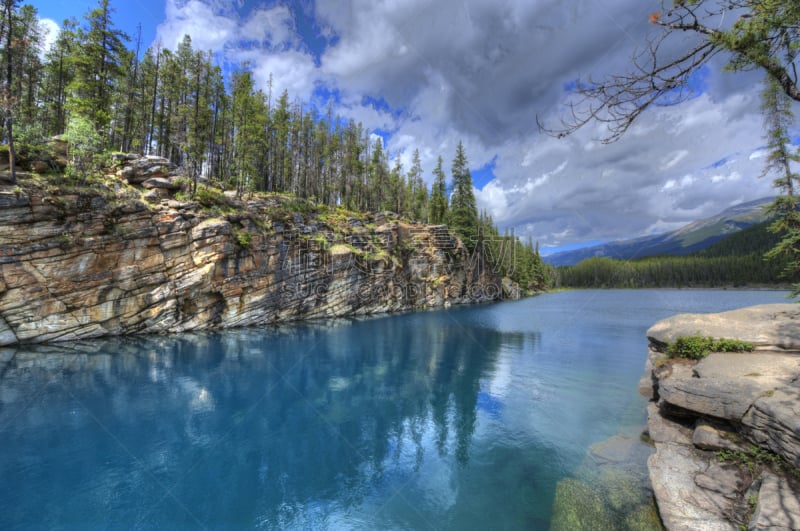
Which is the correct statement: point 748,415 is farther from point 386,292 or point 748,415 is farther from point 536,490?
point 386,292

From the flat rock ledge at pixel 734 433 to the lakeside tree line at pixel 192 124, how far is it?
39549 mm

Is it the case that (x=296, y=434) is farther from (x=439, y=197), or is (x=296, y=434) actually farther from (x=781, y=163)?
(x=439, y=197)

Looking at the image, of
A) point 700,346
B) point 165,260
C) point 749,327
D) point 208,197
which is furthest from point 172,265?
point 749,327

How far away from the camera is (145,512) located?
825 centimetres

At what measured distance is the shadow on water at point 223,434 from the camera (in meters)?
8.55

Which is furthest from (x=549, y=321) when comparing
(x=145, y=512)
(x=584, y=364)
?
(x=145, y=512)

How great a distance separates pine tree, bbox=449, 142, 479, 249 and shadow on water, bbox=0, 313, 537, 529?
4800cm

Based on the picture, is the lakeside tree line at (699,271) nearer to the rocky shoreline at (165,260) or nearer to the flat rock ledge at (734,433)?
the rocky shoreline at (165,260)

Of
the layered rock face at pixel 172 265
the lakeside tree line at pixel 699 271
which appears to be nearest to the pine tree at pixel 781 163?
the layered rock face at pixel 172 265

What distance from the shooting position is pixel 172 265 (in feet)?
104

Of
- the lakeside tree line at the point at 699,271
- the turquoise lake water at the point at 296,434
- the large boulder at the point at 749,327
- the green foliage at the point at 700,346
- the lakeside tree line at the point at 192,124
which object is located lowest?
the turquoise lake water at the point at 296,434

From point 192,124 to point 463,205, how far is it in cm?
5003

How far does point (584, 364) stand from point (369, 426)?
1679 cm

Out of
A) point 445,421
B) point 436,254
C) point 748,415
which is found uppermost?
point 436,254
